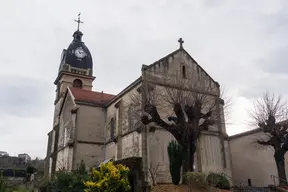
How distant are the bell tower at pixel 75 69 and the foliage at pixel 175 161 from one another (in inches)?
1028

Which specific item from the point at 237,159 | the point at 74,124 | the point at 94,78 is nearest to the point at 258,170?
the point at 237,159

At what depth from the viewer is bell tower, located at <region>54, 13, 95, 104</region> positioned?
45.5 m

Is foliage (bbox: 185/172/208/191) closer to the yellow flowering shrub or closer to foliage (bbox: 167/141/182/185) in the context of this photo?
the yellow flowering shrub

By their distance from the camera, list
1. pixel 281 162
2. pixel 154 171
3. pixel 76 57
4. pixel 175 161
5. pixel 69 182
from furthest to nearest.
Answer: pixel 76 57
pixel 281 162
pixel 154 171
pixel 175 161
pixel 69 182

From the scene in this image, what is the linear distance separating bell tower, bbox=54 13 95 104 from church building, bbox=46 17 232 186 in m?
9.47

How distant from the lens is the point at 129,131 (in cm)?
2591

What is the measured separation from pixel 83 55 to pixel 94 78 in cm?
462

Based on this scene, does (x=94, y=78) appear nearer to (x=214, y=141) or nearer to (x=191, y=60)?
→ (x=191, y=60)

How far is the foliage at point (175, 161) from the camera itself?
21.6 meters

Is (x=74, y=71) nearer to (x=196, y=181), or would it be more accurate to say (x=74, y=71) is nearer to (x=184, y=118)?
(x=184, y=118)

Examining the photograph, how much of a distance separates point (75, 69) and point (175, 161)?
29.5 m

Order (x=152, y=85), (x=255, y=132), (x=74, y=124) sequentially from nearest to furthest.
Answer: (x=152, y=85) < (x=255, y=132) < (x=74, y=124)

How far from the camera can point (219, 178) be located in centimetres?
2139

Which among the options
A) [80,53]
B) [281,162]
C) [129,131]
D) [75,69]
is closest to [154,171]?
[129,131]
